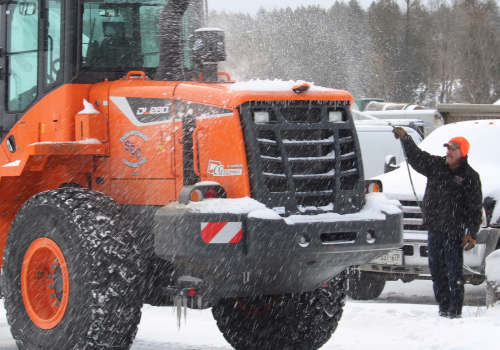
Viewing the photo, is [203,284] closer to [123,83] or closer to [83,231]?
[83,231]

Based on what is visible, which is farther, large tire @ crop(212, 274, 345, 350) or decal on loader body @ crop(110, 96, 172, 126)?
large tire @ crop(212, 274, 345, 350)

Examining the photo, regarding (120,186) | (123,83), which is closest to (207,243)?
(120,186)

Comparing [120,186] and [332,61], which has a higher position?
[332,61]

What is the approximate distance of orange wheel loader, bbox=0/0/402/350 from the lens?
4.72 metres

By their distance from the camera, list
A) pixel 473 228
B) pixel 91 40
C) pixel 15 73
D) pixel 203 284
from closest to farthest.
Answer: pixel 203 284, pixel 91 40, pixel 15 73, pixel 473 228

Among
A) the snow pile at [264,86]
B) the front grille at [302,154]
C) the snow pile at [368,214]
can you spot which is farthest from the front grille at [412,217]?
the snow pile at [264,86]

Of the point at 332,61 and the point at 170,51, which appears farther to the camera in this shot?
the point at 332,61

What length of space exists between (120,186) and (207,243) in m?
1.32

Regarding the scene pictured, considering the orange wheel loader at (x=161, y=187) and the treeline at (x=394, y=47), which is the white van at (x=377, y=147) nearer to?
the orange wheel loader at (x=161, y=187)

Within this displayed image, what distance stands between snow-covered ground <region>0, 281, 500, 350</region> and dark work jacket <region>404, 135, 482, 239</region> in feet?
2.94

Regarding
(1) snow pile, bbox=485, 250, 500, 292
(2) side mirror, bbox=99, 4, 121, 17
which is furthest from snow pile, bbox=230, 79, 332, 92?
(1) snow pile, bbox=485, 250, 500, 292

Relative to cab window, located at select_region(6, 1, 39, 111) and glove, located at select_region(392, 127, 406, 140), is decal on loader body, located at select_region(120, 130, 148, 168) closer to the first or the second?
cab window, located at select_region(6, 1, 39, 111)

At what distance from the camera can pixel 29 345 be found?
522 centimetres

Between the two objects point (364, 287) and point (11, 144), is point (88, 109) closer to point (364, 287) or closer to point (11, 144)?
point (11, 144)
